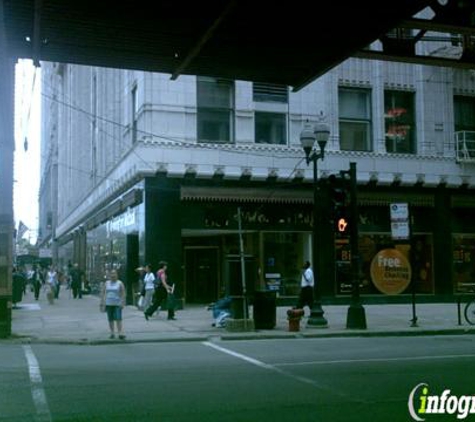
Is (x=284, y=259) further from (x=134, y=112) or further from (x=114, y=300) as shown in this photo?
(x=114, y=300)

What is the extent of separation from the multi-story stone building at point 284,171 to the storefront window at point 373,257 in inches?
2.2

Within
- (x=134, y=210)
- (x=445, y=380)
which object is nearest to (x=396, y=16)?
(x=445, y=380)

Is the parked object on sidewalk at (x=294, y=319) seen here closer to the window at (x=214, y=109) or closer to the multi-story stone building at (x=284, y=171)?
the multi-story stone building at (x=284, y=171)

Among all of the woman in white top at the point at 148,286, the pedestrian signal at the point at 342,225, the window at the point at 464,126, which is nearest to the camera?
the pedestrian signal at the point at 342,225

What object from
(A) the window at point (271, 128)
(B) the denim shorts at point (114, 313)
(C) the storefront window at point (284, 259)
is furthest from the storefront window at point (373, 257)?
(B) the denim shorts at point (114, 313)

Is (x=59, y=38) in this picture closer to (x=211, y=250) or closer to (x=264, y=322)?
(x=264, y=322)

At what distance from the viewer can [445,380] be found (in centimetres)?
1070

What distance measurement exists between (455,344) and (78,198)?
40.5 meters

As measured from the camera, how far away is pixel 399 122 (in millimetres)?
29062

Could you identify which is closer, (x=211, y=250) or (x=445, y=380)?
(x=445, y=380)

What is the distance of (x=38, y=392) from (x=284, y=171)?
18.1 meters

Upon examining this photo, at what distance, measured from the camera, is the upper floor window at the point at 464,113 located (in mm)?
29906

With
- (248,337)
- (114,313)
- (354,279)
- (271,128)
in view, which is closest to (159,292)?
(114,313)

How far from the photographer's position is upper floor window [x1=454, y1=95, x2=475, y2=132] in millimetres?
29906
